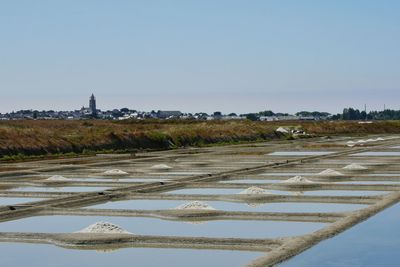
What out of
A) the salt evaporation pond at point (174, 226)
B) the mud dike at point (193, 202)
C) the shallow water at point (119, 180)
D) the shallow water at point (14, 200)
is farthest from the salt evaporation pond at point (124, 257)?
the shallow water at point (119, 180)

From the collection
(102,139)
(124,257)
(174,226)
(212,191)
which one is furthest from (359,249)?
(102,139)

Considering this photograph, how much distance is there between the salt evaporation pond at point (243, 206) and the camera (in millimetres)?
12828

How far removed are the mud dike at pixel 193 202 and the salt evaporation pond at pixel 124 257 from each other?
0.80 feet

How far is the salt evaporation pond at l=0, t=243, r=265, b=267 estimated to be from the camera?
8406mm

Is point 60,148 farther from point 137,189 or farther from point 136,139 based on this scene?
point 137,189

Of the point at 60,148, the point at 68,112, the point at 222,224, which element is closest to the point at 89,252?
the point at 222,224

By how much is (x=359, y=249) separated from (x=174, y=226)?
10.6 feet

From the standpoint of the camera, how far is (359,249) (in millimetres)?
8812

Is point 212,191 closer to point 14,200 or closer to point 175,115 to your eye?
point 14,200

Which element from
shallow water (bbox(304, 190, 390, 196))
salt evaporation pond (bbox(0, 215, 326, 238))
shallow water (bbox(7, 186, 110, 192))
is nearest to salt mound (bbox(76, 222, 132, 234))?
salt evaporation pond (bbox(0, 215, 326, 238))

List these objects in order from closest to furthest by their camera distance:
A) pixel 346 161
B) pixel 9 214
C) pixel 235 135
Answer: pixel 9 214 → pixel 346 161 → pixel 235 135

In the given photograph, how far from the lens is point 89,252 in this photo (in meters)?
9.19

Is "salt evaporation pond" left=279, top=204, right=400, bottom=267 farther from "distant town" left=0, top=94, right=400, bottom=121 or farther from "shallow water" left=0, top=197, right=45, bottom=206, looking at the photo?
"distant town" left=0, top=94, right=400, bottom=121

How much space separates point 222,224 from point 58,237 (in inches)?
98.3
